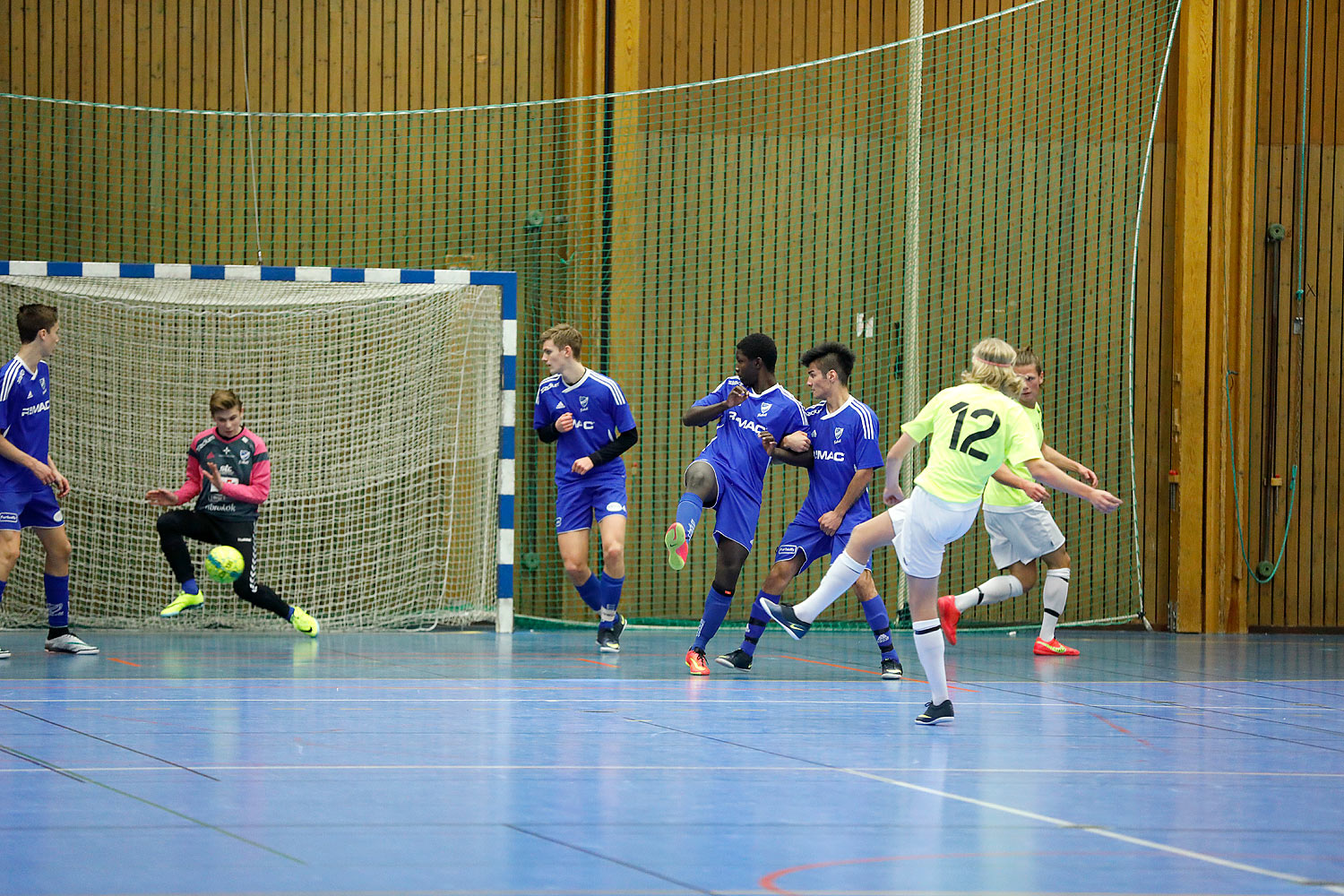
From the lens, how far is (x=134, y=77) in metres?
12.7

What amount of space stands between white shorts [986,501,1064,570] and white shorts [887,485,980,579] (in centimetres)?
381

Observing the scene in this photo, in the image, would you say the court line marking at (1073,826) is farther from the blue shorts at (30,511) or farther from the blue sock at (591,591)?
the blue shorts at (30,511)

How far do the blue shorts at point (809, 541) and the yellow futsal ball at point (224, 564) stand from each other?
3.92 meters

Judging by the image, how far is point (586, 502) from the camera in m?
10.5

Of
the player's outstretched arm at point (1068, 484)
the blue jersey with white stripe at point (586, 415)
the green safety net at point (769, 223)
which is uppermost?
the green safety net at point (769, 223)

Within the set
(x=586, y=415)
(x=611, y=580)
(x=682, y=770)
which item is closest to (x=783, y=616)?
(x=611, y=580)

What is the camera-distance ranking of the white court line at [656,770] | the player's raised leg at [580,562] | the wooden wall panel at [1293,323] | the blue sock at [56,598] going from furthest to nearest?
the wooden wall panel at [1293,323] → the player's raised leg at [580,562] → the blue sock at [56,598] → the white court line at [656,770]

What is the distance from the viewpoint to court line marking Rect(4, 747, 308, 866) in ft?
12.8

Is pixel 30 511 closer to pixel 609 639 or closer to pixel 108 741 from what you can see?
pixel 609 639

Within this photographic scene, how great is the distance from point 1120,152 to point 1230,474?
300 centimetres

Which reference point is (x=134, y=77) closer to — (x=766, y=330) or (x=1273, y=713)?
(x=766, y=330)

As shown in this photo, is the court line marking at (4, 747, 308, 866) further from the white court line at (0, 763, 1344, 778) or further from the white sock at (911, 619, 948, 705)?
the white sock at (911, 619, 948, 705)

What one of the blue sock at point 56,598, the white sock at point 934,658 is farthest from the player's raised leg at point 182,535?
the white sock at point 934,658

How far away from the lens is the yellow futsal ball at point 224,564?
10383 mm
